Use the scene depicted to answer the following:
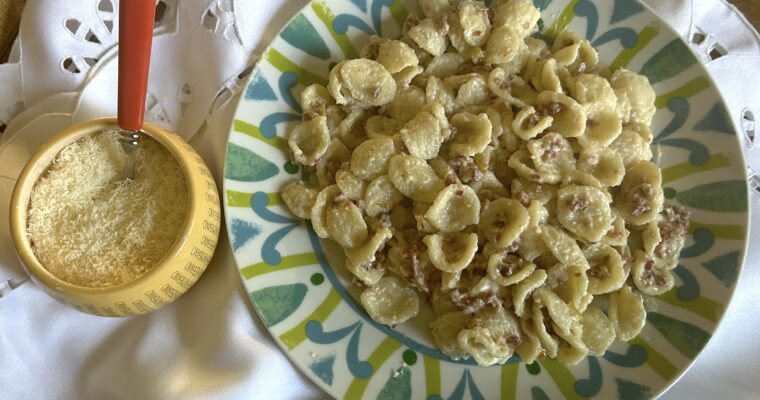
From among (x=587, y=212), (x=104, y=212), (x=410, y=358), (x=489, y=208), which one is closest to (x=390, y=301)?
(x=410, y=358)

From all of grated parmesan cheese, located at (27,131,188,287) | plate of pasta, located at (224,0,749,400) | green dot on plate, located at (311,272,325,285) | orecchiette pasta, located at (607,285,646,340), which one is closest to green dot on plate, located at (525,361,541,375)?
plate of pasta, located at (224,0,749,400)

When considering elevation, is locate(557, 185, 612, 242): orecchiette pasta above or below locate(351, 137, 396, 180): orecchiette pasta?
above

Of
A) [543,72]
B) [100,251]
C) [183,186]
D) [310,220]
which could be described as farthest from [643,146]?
[100,251]

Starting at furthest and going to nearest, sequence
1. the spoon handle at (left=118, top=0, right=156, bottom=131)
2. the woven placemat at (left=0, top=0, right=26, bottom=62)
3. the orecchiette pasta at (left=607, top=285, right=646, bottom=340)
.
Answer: the woven placemat at (left=0, top=0, right=26, bottom=62), the orecchiette pasta at (left=607, top=285, right=646, bottom=340), the spoon handle at (left=118, top=0, right=156, bottom=131)

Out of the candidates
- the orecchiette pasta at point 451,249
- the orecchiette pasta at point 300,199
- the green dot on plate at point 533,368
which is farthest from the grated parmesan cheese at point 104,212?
the green dot on plate at point 533,368

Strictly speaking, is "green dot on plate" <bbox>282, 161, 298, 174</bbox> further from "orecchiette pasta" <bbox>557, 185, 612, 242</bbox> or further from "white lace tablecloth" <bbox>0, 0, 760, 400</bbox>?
"orecchiette pasta" <bbox>557, 185, 612, 242</bbox>

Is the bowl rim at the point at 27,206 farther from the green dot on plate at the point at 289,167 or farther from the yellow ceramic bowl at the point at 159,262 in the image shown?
the green dot on plate at the point at 289,167

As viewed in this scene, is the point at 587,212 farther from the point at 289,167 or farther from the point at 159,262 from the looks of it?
the point at 159,262
